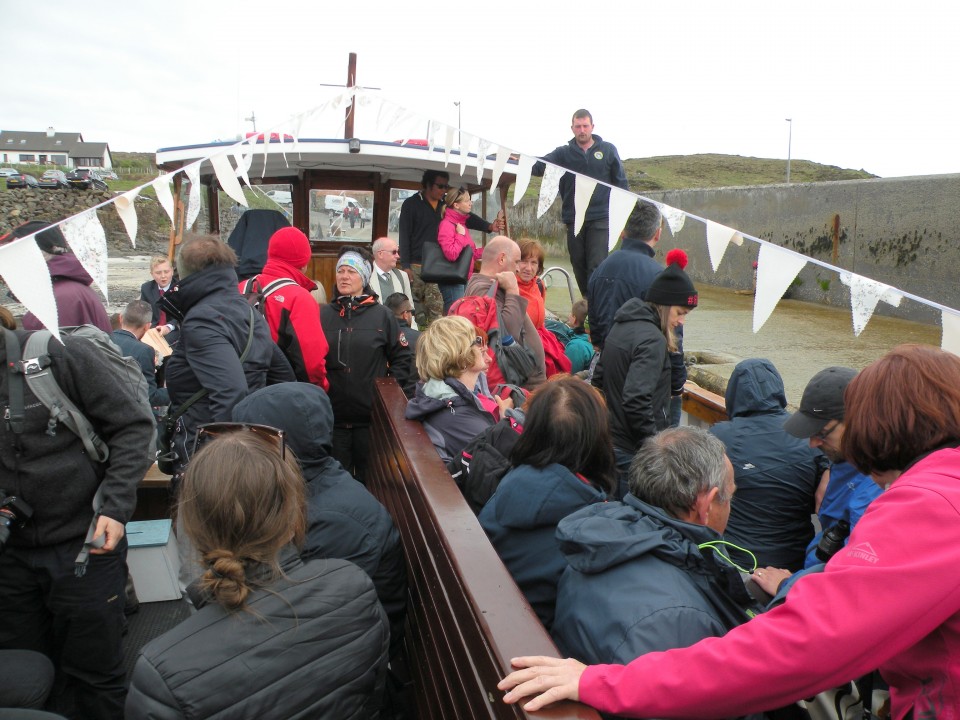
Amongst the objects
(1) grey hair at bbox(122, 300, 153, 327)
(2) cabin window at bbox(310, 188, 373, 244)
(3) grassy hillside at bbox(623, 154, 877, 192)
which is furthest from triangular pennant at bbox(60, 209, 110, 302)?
(3) grassy hillside at bbox(623, 154, 877, 192)

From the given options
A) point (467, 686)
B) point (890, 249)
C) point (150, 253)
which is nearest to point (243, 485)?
point (467, 686)

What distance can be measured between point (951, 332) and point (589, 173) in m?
4.71

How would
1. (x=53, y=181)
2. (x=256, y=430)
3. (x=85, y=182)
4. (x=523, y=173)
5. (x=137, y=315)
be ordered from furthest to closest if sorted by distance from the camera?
(x=85, y=182), (x=53, y=181), (x=137, y=315), (x=523, y=173), (x=256, y=430)

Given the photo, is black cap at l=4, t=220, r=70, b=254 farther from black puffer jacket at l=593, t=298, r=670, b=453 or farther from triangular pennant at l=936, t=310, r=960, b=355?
triangular pennant at l=936, t=310, r=960, b=355

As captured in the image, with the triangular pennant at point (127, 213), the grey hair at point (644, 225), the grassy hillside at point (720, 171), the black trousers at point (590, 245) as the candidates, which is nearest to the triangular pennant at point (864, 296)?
the grey hair at point (644, 225)

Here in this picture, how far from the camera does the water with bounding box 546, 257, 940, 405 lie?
7207 mm

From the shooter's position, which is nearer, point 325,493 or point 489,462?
point 325,493

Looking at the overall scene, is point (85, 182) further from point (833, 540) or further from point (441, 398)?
point (833, 540)

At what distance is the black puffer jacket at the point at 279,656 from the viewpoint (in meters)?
1.70

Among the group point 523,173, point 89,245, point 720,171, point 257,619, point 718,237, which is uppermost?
point 720,171

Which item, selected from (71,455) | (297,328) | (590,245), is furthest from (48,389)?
(590,245)

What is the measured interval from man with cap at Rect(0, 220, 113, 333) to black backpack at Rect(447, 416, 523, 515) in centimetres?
201

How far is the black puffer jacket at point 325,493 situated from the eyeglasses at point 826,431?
5.54ft

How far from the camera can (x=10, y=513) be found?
2.56 meters
